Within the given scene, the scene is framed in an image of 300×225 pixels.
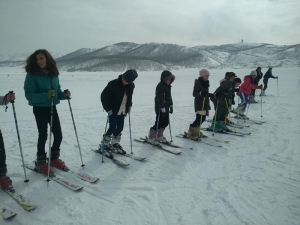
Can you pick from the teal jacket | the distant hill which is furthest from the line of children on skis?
the distant hill

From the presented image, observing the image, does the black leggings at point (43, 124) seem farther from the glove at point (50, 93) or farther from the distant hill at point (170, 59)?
the distant hill at point (170, 59)

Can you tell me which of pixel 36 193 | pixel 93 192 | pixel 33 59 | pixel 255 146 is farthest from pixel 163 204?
pixel 255 146

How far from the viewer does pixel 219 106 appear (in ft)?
25.4

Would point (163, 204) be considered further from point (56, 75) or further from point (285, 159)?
point (285, 159)

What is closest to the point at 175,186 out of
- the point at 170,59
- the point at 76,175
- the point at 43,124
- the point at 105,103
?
the point at 76,175

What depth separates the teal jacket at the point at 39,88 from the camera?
158 inches

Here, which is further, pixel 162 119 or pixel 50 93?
pixel 162 119

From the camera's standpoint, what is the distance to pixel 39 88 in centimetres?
414

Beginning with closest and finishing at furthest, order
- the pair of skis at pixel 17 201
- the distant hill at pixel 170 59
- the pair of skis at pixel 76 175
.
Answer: the pair of skis at pixel 17 201 < the pair of skis at pixel 76 175 < the distant hill at pixel 170 59

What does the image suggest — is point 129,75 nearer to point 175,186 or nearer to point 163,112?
point 163,112

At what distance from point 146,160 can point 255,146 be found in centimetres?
326

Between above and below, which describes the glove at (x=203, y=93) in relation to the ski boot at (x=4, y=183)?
above

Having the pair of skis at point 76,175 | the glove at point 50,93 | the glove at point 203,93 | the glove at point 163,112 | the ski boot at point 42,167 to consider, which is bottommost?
the pair of skis at point 76,175

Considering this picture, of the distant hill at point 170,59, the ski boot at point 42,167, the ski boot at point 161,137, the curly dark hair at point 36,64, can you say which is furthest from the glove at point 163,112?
the distant hill at point 170,59
